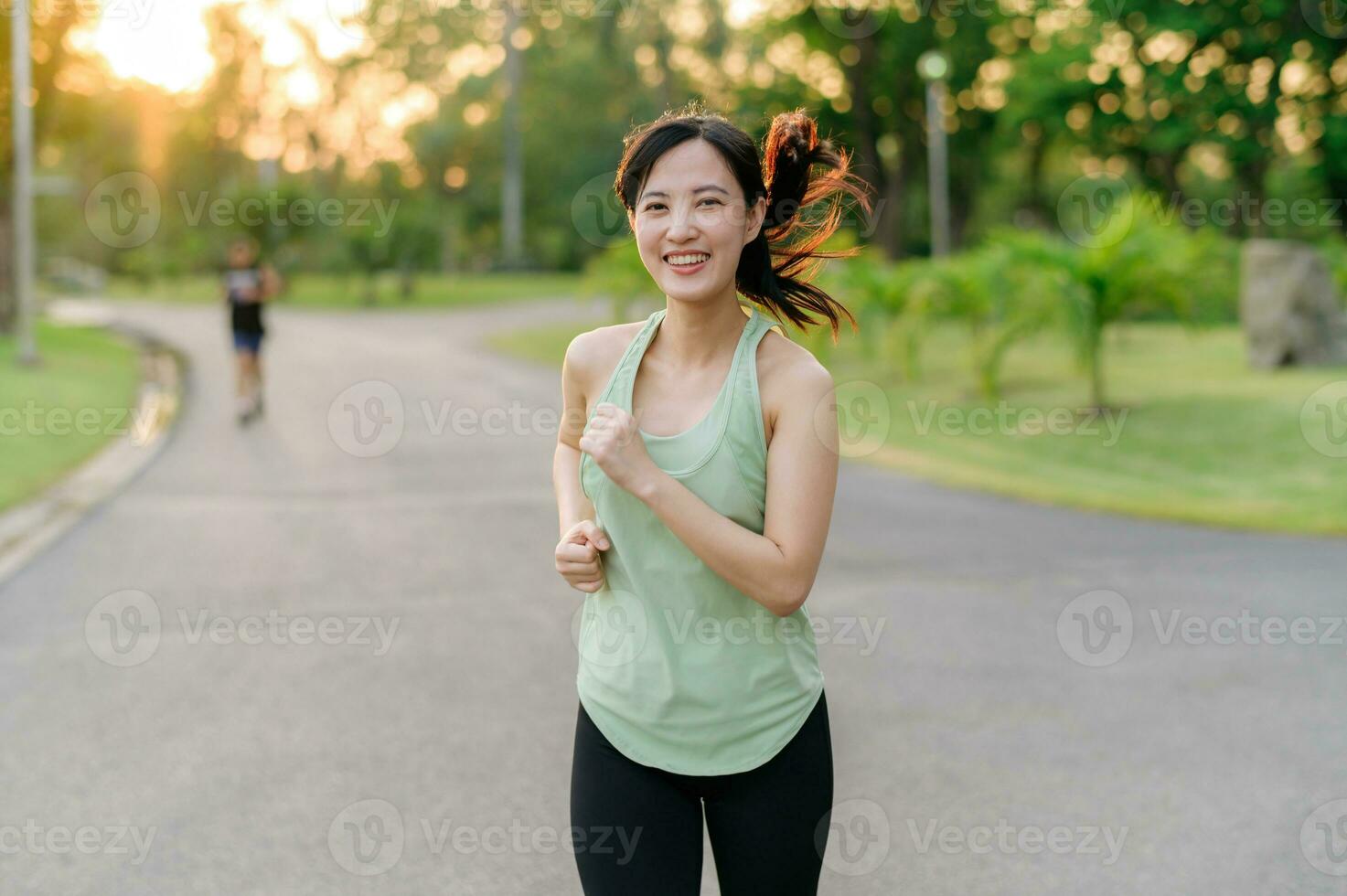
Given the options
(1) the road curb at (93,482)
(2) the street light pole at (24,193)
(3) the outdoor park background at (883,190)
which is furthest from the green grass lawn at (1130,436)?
(2) the street light pole at (24,193)

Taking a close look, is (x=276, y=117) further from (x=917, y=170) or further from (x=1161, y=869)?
(x=1161, y=869)

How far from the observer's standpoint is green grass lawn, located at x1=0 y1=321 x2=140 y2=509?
482 inches

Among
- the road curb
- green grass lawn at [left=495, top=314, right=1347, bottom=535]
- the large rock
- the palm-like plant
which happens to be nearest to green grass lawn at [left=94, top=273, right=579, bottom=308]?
the road curb

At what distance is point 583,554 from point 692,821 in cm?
49

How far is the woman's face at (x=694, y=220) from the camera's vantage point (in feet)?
7.36

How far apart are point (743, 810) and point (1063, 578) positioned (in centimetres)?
601

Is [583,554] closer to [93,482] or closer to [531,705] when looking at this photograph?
[531,705]

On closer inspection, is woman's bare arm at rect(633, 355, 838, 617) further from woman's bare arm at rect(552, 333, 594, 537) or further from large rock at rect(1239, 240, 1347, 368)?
large rock at rect(1239, 240, 1347, 368)

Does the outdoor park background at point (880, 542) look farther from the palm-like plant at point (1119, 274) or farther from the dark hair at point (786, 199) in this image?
the dark hair at point (786, 199)

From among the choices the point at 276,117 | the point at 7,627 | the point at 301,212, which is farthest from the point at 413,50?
the point at 7,627

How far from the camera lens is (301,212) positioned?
39.8 m

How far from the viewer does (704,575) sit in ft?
7.25

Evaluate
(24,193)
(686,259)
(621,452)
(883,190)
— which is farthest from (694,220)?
(883,190)

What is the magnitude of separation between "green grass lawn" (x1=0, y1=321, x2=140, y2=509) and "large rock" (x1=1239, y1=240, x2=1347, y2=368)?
13696 mm
